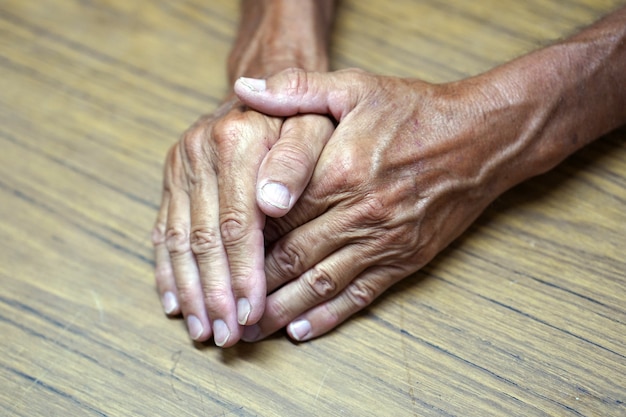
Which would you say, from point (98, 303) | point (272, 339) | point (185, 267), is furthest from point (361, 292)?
point (98, 303)

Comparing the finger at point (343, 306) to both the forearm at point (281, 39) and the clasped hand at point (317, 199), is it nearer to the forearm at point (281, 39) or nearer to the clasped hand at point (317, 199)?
the clasped hand at point (317, 199)

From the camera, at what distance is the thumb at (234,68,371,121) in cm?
87

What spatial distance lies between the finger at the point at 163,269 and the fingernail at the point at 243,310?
0.12 m

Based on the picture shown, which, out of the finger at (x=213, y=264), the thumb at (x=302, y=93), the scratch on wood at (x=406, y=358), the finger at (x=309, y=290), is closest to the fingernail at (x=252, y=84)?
the thumb at (x=302, y=93)

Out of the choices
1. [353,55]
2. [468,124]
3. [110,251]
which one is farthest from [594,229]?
[110,251]

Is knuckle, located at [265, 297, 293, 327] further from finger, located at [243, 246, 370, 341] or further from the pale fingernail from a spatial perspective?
the pale fingernail

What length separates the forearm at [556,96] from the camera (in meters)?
0.92

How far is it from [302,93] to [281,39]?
270 millimetres

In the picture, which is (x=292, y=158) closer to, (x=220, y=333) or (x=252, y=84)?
(x=252, y=84)

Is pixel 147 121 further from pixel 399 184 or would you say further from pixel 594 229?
pixel 594 229

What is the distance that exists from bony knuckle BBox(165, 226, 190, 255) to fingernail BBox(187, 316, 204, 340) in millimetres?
95

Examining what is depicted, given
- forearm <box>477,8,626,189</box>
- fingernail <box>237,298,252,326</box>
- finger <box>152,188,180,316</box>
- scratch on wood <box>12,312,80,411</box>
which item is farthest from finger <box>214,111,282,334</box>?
forearm <box>477,8,626,189</box>

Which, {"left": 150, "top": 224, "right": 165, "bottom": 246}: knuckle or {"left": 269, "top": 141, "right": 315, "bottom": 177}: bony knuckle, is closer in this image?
{"left": 269, "top": 141, "right": 315, "bottom": 177}: bony knuckle

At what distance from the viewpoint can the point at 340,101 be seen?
88cm
